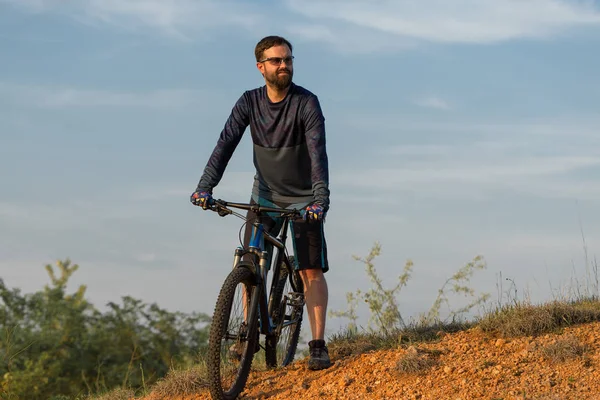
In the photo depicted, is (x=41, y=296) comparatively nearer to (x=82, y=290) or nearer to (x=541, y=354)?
(x=82, y=290)

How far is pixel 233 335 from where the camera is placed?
19.5 ft

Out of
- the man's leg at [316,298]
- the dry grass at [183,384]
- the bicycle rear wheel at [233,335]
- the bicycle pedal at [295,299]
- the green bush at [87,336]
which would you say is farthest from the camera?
the green bush at [87,336]

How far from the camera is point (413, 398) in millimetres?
5957

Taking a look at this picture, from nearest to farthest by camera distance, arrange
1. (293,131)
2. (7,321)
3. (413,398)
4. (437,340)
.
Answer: (413,398), (293,131), (437,340), (7,321)

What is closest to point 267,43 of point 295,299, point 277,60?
point 277,60

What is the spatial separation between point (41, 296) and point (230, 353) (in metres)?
11.4

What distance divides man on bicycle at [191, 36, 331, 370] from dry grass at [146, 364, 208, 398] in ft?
3.23

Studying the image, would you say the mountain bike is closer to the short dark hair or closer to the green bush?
the short dark hair

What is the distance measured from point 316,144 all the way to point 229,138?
802 mm

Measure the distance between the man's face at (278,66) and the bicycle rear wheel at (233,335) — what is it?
1.54 m

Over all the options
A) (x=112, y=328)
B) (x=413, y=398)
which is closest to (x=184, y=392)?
(x=413, y=398)

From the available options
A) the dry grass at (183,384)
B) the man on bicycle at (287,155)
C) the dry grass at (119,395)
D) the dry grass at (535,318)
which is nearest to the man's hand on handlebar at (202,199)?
the man on bicycle at (287,155)

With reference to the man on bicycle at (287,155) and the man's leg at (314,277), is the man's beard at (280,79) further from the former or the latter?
the man's leg at (314,277)

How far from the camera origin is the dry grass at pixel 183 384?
6.80 meters
